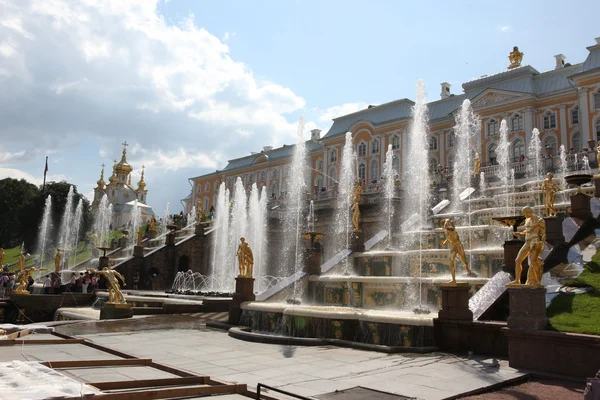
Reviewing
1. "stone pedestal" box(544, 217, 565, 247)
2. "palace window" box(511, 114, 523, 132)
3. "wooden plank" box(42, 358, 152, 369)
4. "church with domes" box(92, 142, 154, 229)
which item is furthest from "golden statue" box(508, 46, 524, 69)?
"church with domes" box(92, 142, 154, 229)

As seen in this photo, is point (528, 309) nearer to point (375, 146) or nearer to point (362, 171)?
point (375, 146)

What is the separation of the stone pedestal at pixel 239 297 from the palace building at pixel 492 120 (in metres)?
23.4

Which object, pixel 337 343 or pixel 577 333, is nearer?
pixel 577 333

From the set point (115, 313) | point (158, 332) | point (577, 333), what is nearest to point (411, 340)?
point (577, 333)

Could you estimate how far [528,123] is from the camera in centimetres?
4319

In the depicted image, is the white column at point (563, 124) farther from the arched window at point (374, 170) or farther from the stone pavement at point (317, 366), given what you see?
the stone pavement at point (317, 366)

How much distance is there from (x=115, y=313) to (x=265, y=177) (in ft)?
188

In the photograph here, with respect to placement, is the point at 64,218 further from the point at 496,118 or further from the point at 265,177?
the point at 496,118

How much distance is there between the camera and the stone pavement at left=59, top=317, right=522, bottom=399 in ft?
21.5

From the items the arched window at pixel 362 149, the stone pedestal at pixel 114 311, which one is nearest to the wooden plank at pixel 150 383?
the stone pedestal at pixel 114 311

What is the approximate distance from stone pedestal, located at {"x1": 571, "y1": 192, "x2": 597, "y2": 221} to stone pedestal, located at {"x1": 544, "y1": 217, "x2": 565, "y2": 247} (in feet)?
5.14

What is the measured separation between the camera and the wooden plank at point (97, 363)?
693 centimetres

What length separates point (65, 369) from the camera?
22.7 feet

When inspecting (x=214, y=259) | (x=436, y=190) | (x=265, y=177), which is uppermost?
(x=265, y=177)
